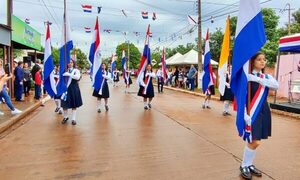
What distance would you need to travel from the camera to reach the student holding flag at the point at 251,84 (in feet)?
17.3

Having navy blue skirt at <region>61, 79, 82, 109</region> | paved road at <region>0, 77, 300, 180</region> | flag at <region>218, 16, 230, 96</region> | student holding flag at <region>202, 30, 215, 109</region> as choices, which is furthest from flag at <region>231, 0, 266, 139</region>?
student holding flag at <region>202, 30, 215, 109</region>

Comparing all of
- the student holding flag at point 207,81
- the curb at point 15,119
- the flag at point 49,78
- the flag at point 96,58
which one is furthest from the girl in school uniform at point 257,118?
the student holding flag at point 207,81

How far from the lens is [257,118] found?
17.2ft

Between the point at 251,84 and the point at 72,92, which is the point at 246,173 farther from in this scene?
the point at 72,92

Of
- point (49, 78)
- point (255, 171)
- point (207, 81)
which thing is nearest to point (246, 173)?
point (255, 171)

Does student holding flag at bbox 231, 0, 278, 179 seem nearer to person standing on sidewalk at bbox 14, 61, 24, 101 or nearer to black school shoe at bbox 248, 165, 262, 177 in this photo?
black school shoe at bbox 248, 165, 262, 177

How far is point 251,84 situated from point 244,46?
585 mm

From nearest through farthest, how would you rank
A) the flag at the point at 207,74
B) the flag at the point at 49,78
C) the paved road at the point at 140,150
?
the paved road at the point at 140,150
the flag at the point at 49,78
the flag at the point at 207,74

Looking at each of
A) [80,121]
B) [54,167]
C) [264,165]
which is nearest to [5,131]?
[80,121]

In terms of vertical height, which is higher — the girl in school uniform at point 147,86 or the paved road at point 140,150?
the girl in school uniform at point 147,86

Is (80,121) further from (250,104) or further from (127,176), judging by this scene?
(250,104)

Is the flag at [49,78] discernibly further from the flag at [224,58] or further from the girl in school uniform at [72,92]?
the flag at [224,58]

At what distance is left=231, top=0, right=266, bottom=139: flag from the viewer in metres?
5.32

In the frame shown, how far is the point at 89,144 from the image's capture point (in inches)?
298
